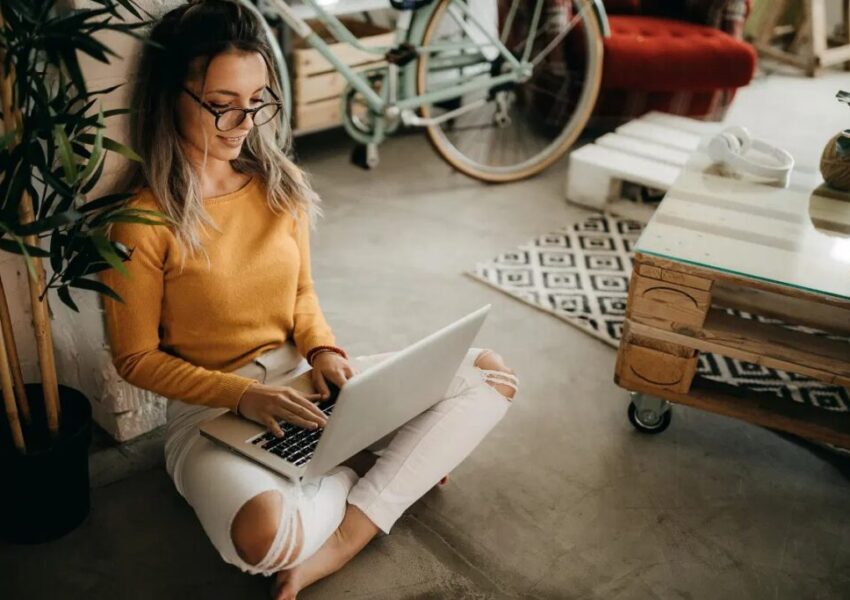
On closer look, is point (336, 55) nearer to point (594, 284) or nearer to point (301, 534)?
point (594, 284)

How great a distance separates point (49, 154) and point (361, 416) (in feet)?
1.85

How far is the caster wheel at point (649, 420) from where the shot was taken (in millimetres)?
1773

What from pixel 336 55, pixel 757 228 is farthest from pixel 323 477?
pixel 336 55

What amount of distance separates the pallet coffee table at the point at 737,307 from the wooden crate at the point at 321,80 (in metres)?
1.47

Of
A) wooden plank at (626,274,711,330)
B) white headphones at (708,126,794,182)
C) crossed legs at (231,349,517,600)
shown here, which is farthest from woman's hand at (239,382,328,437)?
white headphones at (708,126,794,182)

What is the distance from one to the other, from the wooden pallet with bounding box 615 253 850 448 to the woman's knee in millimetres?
828

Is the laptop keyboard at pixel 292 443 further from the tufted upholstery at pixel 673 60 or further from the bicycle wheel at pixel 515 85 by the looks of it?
the tufted upholstery at pixel 673 60

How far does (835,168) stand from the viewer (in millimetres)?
1881

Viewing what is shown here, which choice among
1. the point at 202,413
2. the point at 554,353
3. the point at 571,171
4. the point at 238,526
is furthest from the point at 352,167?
the point at 238,526

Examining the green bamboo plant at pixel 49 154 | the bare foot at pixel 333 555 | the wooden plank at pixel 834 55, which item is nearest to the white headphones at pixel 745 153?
the bare foot at pixel 333 555

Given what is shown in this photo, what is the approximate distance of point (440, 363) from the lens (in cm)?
130

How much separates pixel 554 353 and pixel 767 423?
555 millimetres

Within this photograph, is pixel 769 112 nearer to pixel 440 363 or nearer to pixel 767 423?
pixel 767 423

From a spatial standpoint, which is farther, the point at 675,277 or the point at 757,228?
the point at 757,228
